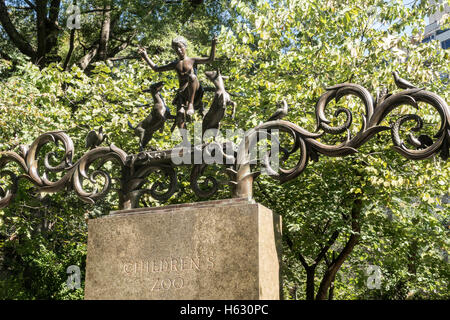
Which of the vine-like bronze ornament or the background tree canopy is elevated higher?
the background tree canopy

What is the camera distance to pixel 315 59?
12242 mm

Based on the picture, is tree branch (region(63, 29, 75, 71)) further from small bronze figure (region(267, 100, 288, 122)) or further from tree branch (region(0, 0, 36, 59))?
small bronze figure (region(267, 100, 288, 122))

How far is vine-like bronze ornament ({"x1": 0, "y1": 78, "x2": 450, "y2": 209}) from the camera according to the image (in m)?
5.18

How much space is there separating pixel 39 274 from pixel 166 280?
12812 mm

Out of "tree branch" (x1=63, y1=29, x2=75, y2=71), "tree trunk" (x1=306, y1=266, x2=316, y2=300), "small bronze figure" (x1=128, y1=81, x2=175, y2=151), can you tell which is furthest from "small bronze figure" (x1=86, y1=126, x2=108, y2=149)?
"tree branch" (x1=63, y1=29, x2=75, y2=71)

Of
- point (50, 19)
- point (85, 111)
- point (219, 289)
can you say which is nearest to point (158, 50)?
point (50, 19)

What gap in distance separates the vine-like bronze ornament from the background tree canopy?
385 centimetres

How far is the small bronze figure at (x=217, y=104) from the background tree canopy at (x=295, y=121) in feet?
16.1

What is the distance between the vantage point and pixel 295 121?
12711 millimetres

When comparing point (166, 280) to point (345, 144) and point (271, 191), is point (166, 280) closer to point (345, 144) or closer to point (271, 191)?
point (345, 144)

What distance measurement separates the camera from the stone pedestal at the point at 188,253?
5.12 metres

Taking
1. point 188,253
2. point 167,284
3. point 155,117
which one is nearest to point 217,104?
point 155,117

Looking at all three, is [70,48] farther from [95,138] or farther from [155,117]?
[155,117]

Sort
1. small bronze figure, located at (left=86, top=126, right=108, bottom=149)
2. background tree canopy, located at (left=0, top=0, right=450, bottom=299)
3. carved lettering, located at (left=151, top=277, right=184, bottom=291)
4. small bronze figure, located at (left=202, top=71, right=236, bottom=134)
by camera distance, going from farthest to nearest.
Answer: background tree canopy, located at (left=0, top=0, right=450, bottom=299) → small bronze figure, located at (left=86, top=126, right=108, bottom=149) → small bronze figure, located at (left=202, top=71, right=236, bottom=134) → carved lettering, located at (left=151, top=277, right=184, bottom=291)
